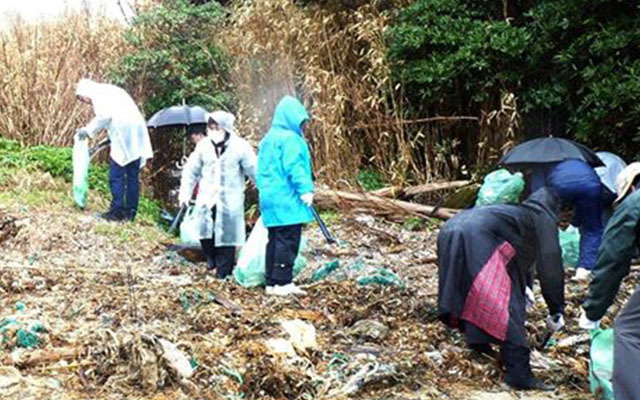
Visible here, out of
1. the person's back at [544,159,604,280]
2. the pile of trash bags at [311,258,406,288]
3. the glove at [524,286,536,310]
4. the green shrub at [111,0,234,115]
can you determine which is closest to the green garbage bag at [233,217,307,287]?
the pile of trash bags at [311,258,406,288]

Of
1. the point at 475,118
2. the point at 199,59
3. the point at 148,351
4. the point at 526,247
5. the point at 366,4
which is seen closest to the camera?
the point at 148,351

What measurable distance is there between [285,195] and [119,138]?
400cm

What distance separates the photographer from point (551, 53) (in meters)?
10.9

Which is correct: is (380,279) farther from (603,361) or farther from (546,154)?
(603,361)

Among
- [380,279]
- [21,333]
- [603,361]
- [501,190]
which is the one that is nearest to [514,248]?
[501,190]

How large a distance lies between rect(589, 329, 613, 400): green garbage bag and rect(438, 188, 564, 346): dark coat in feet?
1.72

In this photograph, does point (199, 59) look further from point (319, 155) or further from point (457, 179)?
point (457, 179)

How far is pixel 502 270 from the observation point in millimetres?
5121

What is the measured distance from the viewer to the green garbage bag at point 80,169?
412 inches

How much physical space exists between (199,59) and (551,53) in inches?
231

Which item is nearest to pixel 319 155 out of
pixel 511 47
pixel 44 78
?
pixel 511 47

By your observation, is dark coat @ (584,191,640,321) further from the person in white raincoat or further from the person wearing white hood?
the person wearing white hood

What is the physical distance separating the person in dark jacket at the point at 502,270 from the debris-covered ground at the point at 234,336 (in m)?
0.27

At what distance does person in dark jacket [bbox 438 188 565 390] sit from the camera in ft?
16.7
